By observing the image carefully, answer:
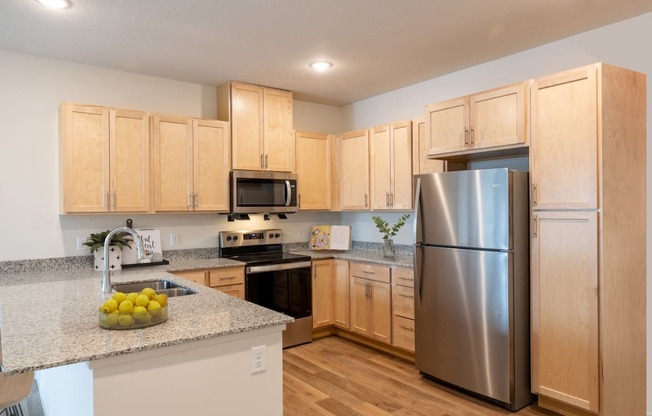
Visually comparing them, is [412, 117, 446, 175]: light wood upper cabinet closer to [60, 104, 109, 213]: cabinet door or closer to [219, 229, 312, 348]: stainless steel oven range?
[219, 229, 312, 348]: stainless steel oven range

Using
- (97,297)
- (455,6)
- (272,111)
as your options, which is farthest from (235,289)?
(455,6)

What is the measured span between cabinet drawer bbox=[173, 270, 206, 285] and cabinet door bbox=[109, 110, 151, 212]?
0.63m

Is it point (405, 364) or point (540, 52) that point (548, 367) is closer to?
point (405, 364)

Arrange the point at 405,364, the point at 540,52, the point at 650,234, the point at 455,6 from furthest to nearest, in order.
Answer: the point at 405,364
the point at 540,52
the point at 650,234
the point at 455,6

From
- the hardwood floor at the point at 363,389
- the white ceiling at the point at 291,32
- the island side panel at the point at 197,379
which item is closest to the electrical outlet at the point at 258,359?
the island side panel at the point at 197,379

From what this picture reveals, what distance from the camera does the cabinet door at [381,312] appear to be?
3869 mm

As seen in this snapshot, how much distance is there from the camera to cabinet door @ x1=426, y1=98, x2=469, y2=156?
10.7 feet

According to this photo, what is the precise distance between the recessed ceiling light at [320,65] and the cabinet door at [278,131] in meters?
0.70

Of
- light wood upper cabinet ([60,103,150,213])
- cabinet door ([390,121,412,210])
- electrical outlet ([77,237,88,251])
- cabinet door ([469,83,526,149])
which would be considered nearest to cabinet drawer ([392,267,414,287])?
cabinet door ([390,121,412,210])

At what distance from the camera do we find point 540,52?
3.28 metres

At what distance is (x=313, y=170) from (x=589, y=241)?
2.75 meters

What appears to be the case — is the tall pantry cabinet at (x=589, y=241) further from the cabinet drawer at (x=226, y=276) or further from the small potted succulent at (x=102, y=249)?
the small potted succulent at (x=102, y=249)

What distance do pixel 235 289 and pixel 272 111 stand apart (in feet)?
5.77

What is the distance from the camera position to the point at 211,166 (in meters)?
3.93
